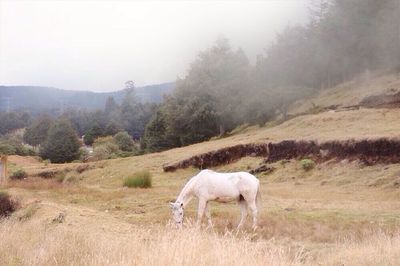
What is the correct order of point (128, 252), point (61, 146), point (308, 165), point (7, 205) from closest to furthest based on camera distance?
point (128, 252), point (7, 205), point (308, 165), point (61, 146)

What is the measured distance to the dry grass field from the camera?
327 inches

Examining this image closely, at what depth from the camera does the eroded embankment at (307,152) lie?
3103 centimetres

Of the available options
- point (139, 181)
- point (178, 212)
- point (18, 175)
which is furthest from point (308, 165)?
point (18, 175)

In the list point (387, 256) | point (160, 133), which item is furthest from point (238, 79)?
point (387, 256)

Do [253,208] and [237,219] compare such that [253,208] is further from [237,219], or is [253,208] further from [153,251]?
[153,251]

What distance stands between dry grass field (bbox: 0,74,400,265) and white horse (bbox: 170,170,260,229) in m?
0.75

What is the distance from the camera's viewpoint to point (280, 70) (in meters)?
74.7

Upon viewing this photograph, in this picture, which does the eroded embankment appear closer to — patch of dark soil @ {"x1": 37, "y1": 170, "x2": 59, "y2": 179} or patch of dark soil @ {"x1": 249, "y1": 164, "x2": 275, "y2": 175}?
patch of dark soil @ {"x1": 249, "y1": 164, "x2": 275, "y2": 175}

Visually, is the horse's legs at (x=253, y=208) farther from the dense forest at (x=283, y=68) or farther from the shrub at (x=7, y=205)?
the dense forest at (x=283, y=68)

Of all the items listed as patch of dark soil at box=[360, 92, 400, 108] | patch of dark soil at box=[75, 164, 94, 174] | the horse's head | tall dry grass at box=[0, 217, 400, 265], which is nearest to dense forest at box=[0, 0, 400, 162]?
patch of dark soil at box=[360, 92, 400, 108]

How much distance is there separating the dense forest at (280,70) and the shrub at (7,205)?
1672 inches

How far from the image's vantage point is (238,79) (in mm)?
70250

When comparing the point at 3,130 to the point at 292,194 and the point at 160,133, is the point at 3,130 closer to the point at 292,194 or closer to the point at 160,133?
the point at 160,133

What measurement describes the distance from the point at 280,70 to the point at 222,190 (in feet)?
195
